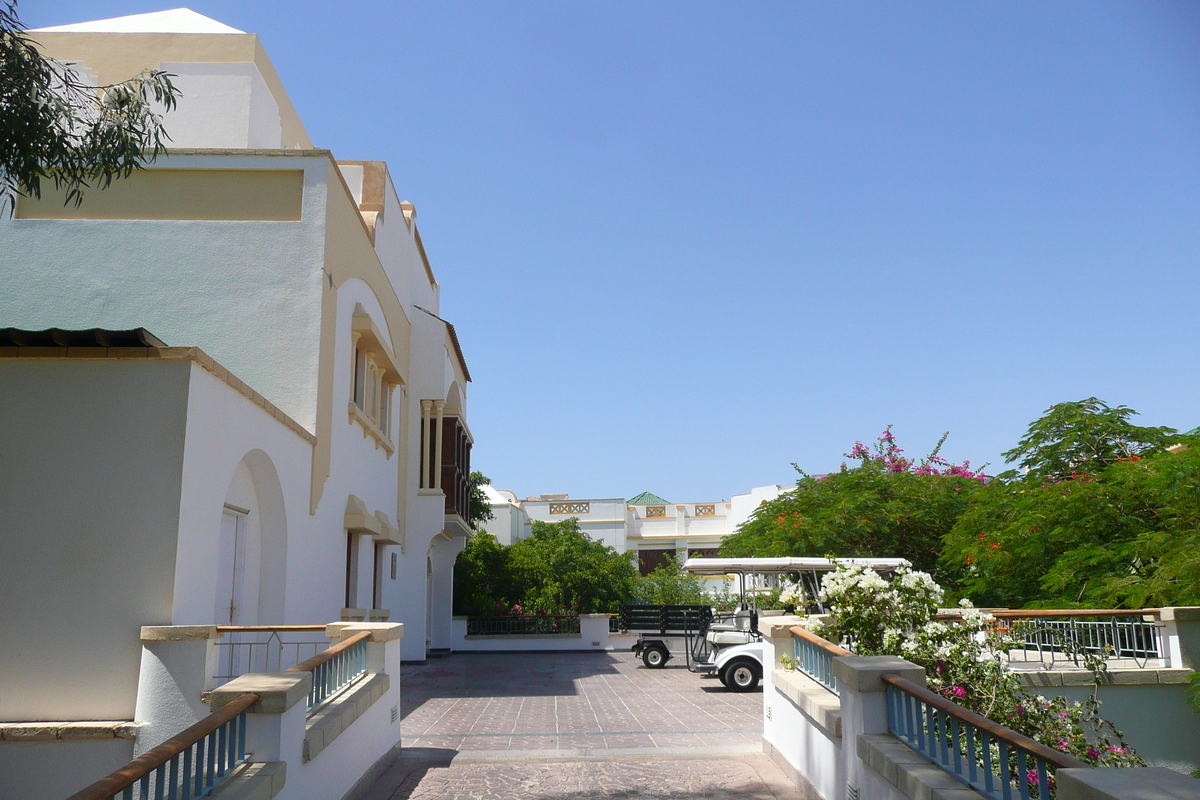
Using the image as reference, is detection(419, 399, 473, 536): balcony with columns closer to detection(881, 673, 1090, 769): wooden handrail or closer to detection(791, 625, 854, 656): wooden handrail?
detection(791, 625, 854, 656): wooden handrail

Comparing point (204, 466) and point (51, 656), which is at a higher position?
point (204, 466)

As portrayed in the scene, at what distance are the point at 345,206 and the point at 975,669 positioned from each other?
11066 millimetres

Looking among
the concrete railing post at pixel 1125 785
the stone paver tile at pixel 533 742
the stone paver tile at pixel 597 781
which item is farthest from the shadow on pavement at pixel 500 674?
the concrete railing post at pixel 1125 785

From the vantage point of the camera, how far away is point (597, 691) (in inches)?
612

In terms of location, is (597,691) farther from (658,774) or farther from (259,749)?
(259,749)

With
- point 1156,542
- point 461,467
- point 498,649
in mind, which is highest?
point 461,467

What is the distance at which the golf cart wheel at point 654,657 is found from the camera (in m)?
20.7

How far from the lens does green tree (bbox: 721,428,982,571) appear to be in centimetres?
2202

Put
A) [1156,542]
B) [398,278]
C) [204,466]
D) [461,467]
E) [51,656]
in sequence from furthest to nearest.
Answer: [461,467] → [398,278] → [1156,542] → [204,466] → [51,656]

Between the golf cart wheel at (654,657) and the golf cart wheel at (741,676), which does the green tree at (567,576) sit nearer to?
the golf cart wheel at (654,657)

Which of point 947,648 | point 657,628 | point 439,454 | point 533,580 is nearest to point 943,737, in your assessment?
point 947,648

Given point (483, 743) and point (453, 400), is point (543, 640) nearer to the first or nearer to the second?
point (453, 400)

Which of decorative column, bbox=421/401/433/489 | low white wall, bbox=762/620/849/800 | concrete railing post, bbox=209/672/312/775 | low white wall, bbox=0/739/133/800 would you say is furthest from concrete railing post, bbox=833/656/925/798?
decorative column, bbox=421/401/433/489

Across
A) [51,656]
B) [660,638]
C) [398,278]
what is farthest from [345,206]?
[660,638]
